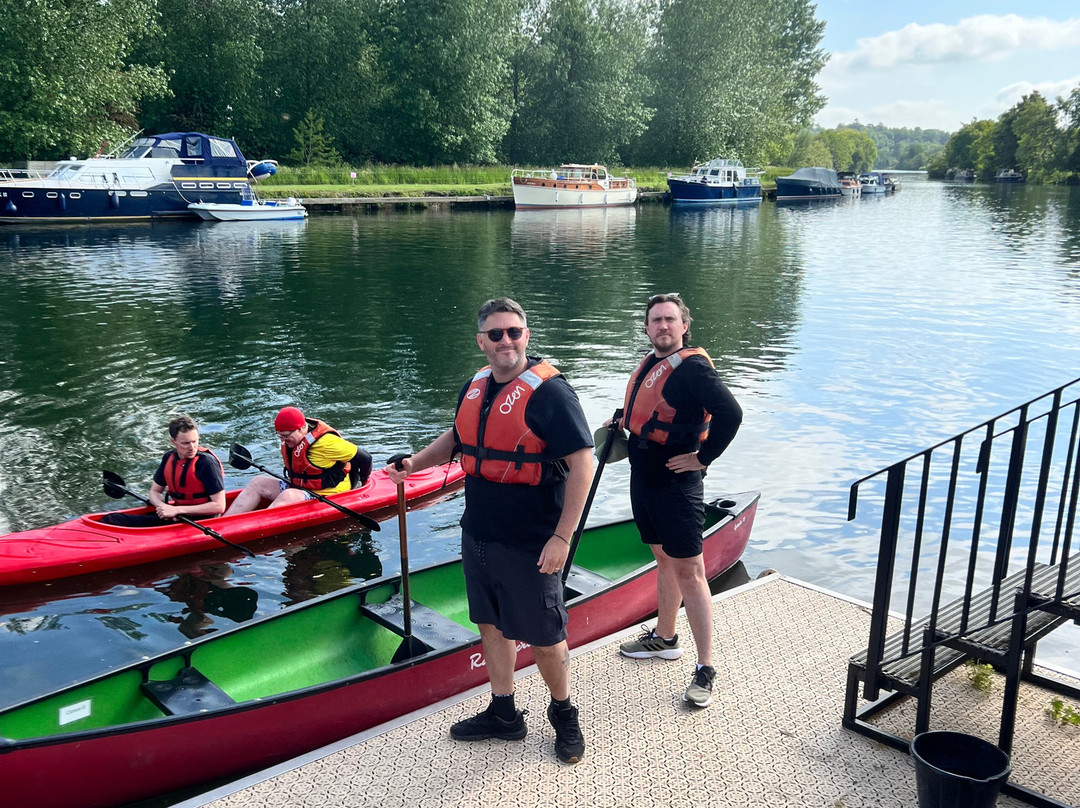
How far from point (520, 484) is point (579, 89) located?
5626 centimetres

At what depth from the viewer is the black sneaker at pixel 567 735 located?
4152mm

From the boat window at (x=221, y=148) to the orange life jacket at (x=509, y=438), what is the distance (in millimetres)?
37083

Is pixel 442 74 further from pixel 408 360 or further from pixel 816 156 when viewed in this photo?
pixel 816 156

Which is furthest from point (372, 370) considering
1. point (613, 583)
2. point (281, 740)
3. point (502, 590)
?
point (502, 590)

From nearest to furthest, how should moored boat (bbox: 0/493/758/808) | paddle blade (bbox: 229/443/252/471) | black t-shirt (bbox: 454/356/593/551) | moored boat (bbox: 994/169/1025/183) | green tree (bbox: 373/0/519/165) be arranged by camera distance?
black t-shirt (bbox: 454/356/593/551) → moored boat (bbox: 0/493/758/808) → paddle blade (bbox: 229/443/252/471) → green tree (bbox: 373/0/519/165) → moored boat (bbox: 994/169/1025/183)

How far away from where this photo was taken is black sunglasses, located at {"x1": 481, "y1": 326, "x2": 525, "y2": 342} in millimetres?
3895

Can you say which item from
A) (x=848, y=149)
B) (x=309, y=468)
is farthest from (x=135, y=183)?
(x=848, y=149)

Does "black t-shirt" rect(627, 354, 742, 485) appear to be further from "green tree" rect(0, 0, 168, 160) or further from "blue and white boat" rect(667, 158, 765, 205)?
"blue and white boat" rect(667, 158, 765, 205)

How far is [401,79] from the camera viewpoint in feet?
163

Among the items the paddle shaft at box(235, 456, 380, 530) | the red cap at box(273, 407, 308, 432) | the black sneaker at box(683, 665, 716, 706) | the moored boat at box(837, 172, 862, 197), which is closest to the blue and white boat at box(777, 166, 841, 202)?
the moored boat at box(837, 172, 862, 197)

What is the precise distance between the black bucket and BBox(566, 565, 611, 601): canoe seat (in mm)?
2731

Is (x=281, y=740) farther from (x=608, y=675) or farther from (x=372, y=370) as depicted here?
(x=372, y=370)

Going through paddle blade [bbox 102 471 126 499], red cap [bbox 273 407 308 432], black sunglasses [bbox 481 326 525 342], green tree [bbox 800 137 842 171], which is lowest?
paddle blade [bbox 102 471 126 499]

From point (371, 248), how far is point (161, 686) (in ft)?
88.0
